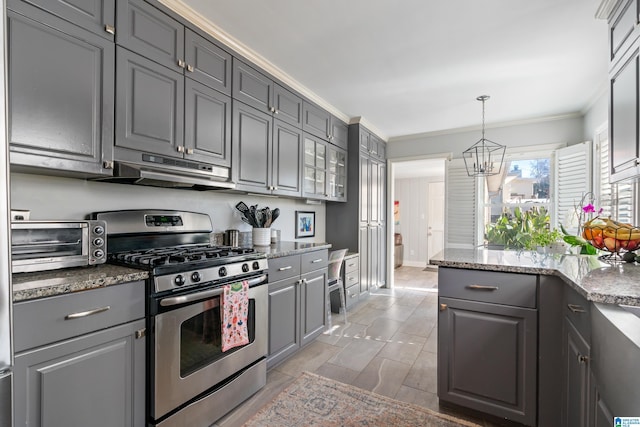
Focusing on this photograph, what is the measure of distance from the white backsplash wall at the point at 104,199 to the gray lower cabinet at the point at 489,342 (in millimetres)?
1861

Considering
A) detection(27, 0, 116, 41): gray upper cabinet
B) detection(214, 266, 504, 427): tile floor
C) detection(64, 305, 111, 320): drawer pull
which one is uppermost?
detection(27, 0, 116, 41): gray upper cabinet

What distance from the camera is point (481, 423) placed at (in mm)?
1784

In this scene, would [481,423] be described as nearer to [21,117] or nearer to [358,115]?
[21,117]

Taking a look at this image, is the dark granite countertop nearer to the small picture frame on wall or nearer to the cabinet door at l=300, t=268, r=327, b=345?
the cabinet door at l=300, t=268, r=327, b=345

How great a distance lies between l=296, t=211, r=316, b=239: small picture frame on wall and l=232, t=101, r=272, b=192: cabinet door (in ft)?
3.41

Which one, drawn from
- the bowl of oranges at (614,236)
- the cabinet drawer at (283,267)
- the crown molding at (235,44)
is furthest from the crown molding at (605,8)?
the cabinet drawer at (283,267)

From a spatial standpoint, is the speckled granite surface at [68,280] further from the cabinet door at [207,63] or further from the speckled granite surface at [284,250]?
the cabinet door at [207,63]

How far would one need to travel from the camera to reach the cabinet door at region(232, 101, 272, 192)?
2426 millimetres

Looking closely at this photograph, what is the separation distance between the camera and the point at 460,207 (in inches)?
182

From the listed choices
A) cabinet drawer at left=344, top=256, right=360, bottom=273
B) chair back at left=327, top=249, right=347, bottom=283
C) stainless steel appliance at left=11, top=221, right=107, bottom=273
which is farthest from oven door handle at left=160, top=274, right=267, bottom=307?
cabinet drawer at left=344, top=256, right=360, bottom=273

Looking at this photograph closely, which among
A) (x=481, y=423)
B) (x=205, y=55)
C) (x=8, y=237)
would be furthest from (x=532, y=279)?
(x=205, y=55)

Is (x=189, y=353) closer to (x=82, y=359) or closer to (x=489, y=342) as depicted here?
(x=82, y=359)

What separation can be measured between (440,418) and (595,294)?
1.19 m

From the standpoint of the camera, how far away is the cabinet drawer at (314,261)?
8.75ft
